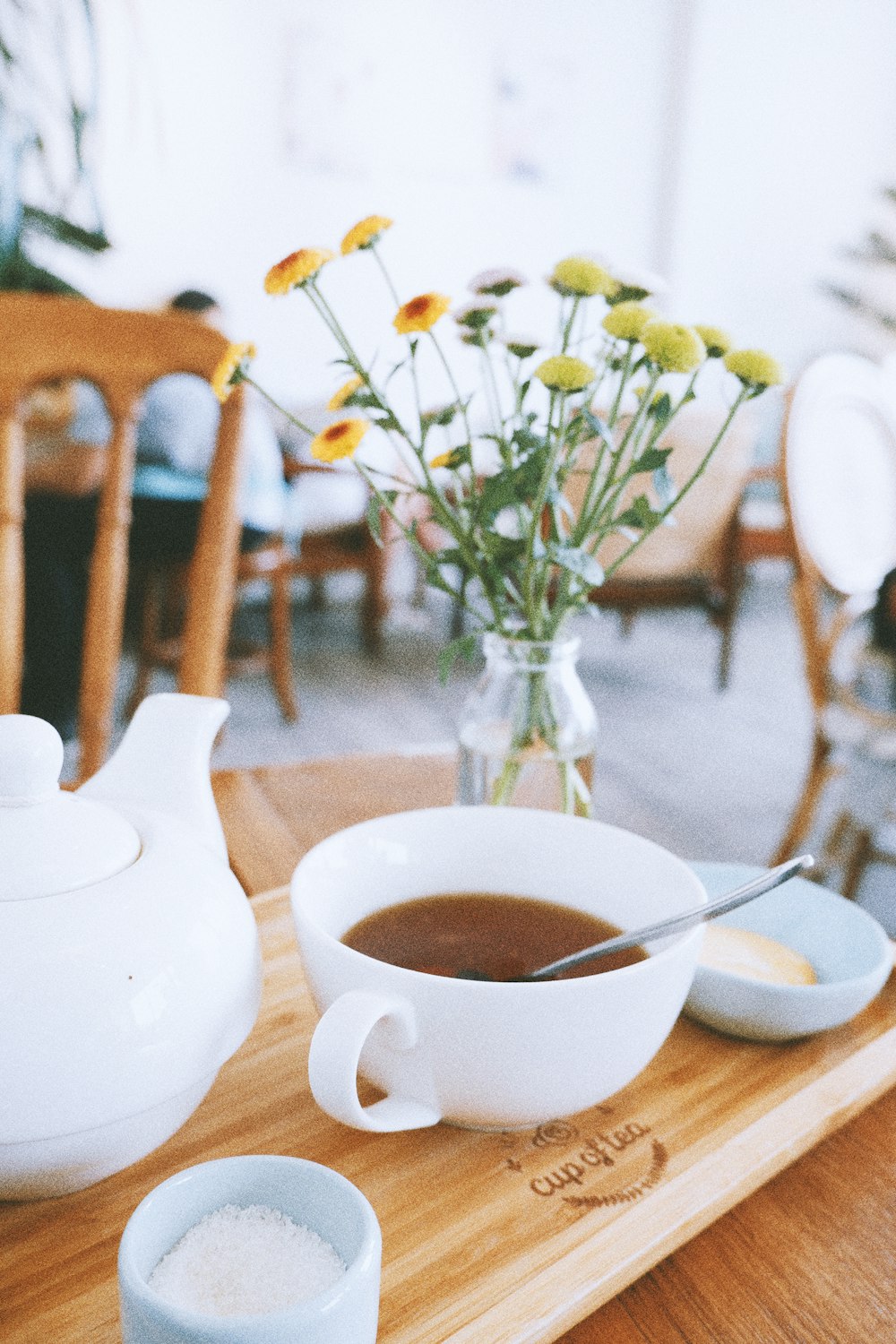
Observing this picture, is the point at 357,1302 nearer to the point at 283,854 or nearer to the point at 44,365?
the point at 283,854

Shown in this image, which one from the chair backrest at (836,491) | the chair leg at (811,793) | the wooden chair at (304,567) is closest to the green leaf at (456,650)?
the chair backrest at (836,491)

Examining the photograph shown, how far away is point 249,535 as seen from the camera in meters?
2.53

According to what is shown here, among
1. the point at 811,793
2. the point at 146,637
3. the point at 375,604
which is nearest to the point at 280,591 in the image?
the point at 146,637

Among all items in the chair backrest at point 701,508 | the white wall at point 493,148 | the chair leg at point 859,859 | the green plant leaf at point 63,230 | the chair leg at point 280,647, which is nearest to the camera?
the green plant leaf at point 63,230

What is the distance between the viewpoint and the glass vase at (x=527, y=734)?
1.79 ft

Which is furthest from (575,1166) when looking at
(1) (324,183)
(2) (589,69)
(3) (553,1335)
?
(2) (589,69)

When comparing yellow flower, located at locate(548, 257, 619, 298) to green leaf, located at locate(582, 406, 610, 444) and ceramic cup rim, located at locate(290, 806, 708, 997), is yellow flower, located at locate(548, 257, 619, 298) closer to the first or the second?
green leaf, located at locate(582, 406, 610, 444)

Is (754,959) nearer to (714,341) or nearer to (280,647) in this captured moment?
(714,341)

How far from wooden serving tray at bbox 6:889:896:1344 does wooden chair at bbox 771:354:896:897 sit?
111 centimetres

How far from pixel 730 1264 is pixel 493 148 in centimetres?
475

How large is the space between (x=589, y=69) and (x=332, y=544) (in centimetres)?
275

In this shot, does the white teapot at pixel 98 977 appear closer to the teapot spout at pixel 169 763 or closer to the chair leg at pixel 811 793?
the teapot spout at pixel 169 763

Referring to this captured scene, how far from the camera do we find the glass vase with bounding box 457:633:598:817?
546 millimetres

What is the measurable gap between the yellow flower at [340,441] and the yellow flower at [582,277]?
0.38 ft
